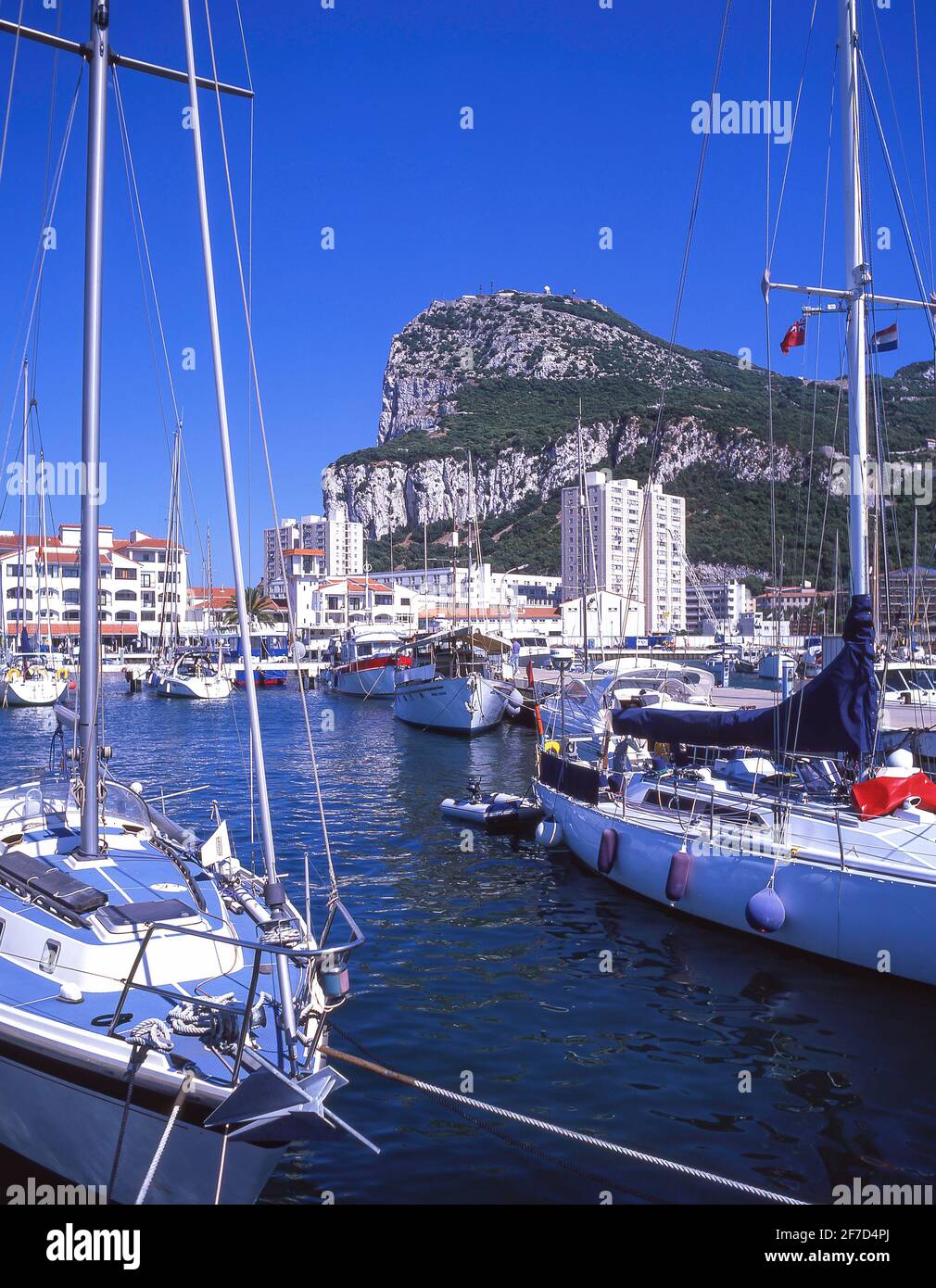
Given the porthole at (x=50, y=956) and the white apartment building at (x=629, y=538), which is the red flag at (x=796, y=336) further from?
the white apartment building at (x=629, y=538)

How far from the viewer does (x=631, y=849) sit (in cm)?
1616

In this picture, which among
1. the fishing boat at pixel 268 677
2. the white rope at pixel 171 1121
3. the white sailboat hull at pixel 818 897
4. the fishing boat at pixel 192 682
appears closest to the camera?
the white rope at pixel 171 1121

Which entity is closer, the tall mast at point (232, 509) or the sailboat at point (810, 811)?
the tall mast at point (232, 509)

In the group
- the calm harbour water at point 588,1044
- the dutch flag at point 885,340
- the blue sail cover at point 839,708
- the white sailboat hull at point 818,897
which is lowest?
the calm harbour water at point 588,1044

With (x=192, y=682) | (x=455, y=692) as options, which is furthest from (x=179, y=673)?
(x=455, y=692)

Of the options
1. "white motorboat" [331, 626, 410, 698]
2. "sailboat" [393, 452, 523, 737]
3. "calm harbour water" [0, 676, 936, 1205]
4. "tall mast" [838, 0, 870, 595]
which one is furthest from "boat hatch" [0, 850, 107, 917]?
"white motorboat" [331, 626, 410, 698]

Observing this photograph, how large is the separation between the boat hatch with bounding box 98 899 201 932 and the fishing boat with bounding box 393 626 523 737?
3506 cm

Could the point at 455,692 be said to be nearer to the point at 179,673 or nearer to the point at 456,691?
the point at 456,691

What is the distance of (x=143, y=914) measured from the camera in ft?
26.9

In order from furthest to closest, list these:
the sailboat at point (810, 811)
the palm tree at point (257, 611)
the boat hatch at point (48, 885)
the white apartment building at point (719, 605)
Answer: the white apartment building at point (719, 605), the palm tree at point (257, 611), the sailboat at point (810, 811), the boat hatch at point (48, 885)

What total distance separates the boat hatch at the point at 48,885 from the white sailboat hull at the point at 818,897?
9.23m

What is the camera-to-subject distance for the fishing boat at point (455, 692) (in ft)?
144

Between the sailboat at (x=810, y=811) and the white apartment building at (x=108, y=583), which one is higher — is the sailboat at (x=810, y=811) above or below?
below

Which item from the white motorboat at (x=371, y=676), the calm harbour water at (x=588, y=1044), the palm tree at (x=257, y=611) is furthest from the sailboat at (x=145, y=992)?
the palm tree at (x=257, y=611)
